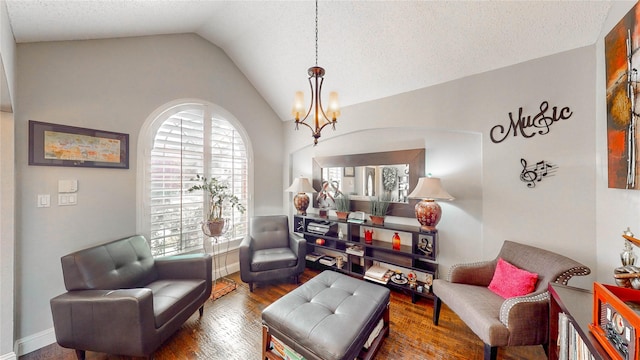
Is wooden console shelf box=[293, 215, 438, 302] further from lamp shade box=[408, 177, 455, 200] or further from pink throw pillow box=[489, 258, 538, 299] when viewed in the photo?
pink throw pillow box=[489, 258, 538, 299]

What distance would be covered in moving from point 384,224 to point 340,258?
2.71 feet

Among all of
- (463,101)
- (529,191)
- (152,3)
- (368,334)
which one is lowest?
(368,334)

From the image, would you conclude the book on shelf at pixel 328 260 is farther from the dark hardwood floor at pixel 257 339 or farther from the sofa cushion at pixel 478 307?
the sofa cushion at pixel 478 307

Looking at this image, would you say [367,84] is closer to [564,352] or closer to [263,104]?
[263,104]

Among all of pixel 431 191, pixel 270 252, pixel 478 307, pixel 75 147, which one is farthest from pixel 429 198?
pixel 75 147

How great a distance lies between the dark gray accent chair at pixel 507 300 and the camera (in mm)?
1474

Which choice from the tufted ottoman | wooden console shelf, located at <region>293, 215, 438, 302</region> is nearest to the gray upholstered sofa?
the tufted ottoman

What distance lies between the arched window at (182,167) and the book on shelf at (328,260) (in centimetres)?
136

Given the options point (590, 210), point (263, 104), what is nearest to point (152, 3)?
point (263, 104)

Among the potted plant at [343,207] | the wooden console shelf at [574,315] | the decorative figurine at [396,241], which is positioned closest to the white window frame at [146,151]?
the potted plant at [343,207]

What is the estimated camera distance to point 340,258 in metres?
3.18

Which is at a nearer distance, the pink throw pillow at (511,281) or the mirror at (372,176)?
the pink throw pillow at (511,281)

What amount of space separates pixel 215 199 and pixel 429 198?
2.75m

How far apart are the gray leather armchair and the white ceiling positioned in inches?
83.8
